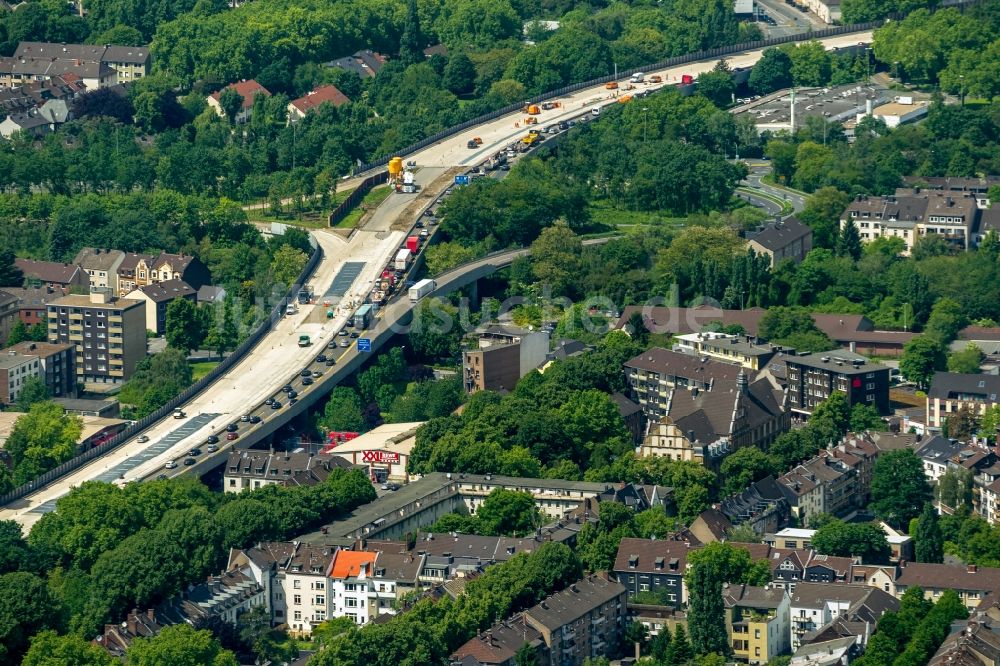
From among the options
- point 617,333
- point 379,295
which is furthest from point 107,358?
point 617,333

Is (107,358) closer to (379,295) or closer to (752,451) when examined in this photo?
(379,295)

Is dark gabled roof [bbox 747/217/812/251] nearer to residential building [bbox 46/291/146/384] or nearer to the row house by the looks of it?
residential building [bbox 46/291/146/384]

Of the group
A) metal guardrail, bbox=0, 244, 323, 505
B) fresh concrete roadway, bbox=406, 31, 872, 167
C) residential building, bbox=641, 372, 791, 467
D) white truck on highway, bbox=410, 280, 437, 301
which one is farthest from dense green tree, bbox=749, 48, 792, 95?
residential building, bbox=641, 372, 791, 467

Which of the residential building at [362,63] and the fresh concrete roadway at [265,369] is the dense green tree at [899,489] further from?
the residential building at [362,63]

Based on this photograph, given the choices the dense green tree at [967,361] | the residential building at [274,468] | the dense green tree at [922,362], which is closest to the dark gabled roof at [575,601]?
the residential building at [274,468]

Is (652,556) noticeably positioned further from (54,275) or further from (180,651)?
(54,275)

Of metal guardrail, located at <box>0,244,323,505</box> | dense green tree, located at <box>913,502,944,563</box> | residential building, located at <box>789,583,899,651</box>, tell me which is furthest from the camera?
metal guardrail, located at <box>0,244,323,505</box>
